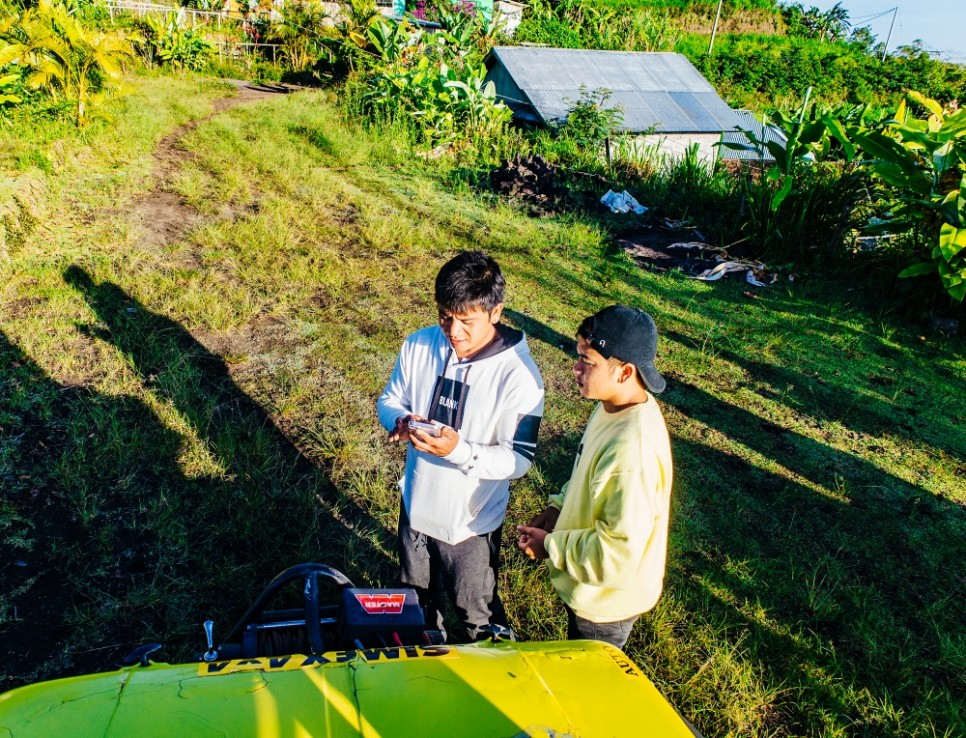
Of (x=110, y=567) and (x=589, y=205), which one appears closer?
(x=110, y=567)

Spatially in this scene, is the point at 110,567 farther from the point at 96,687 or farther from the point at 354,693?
the point at 354,693

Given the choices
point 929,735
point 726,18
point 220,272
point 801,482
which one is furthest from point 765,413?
point 726,18

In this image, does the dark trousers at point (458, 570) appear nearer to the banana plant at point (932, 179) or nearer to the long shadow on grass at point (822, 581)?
the long shadow on grass at point (822, 581)

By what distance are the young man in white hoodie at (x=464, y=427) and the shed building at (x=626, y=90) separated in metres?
11.1

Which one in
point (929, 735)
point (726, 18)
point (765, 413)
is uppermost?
point (726, 18)

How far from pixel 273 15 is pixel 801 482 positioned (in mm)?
20385

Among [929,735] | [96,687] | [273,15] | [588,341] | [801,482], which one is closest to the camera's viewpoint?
[96,687]

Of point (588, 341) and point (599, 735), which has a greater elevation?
point (588, 341)

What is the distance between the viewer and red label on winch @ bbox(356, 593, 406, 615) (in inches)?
77.8

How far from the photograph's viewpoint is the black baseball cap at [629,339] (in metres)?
1.82

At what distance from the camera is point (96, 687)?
1.33 metres

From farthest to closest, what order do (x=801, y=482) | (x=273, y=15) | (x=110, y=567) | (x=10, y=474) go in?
(x=273, y=15), (x=801, y=482), (x=10, y=474), (x=110, y=567)

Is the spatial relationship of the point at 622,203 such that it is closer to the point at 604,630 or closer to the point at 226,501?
the point at 226,501

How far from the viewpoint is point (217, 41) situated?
17438 millimetres
